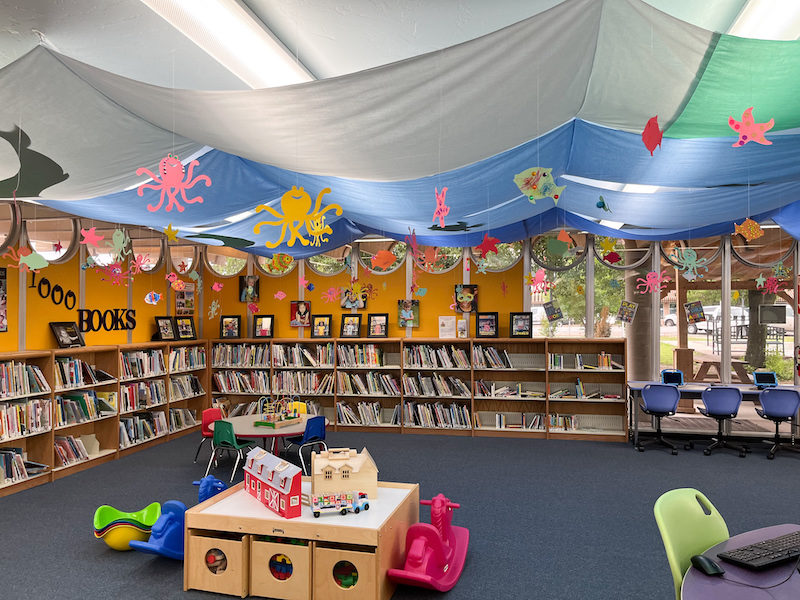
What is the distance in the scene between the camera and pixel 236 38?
11.8ft

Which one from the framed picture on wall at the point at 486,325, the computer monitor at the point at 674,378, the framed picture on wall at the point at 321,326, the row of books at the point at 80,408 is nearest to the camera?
the row of books at the point at 80,408

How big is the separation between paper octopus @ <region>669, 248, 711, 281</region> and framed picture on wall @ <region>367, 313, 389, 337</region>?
4648mm

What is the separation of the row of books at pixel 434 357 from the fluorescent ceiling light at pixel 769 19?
6.01m

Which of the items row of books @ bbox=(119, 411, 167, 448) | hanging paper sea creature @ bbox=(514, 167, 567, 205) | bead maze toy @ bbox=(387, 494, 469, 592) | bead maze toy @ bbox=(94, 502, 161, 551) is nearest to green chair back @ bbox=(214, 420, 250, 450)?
bead maze toy @ bbox=(94, 502, 161, 551)

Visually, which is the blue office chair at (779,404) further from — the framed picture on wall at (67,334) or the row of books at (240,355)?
the framed picture on wall at (67,334)

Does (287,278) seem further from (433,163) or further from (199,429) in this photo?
(433,163)

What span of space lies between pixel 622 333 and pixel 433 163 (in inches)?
233

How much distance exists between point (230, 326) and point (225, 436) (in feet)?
12.5

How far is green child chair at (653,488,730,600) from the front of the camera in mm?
2418

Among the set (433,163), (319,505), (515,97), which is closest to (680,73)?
(515,97)

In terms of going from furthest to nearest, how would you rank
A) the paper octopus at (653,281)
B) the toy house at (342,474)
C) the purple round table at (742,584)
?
the paper octopus at (653,281), the toy house at (342,474), the purple round table at (742,584)

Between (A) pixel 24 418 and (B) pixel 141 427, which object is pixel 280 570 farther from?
(B) pixel 141 427

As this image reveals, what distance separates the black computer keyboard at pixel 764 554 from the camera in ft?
6.97

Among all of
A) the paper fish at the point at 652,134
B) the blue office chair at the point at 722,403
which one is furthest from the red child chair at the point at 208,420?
the blue office chair at the point at 722,403
